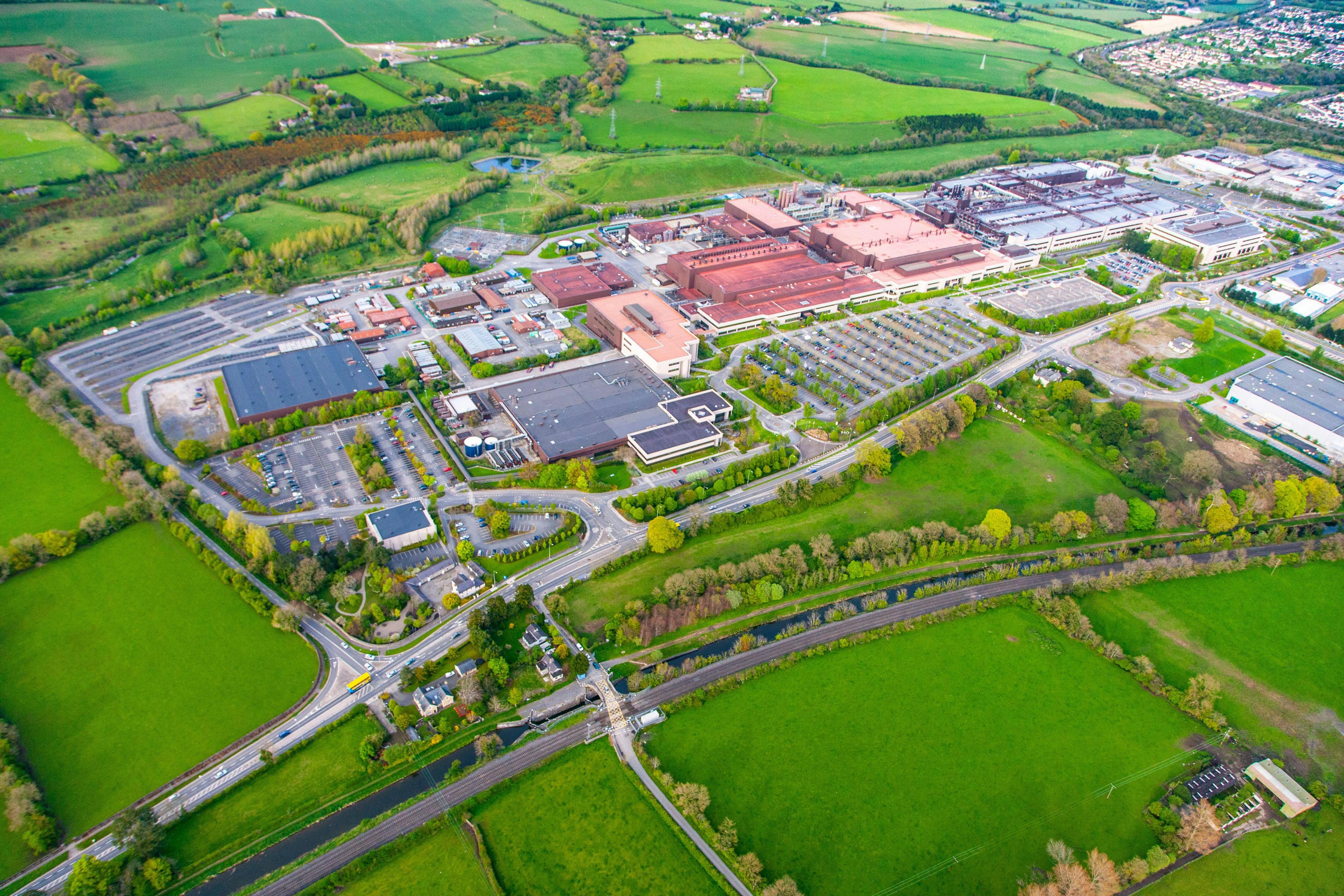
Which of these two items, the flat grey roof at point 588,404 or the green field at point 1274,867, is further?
the flat grey roof at point 588,404

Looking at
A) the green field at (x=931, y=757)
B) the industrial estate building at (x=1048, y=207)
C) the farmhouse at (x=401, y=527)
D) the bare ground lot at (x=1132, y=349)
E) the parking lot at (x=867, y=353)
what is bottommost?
the green field at (x=931, y=757)

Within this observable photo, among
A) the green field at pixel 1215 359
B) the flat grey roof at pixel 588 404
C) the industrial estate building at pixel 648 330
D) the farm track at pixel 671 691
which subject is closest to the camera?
the farm track at pixel 671 691

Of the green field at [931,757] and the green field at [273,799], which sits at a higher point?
the green field at [931,757]

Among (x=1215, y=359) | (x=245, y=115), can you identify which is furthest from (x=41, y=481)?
(x=1215, y=359)

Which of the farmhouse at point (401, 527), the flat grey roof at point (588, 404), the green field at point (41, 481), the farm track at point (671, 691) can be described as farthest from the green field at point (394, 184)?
the farm track at point (671, 691)

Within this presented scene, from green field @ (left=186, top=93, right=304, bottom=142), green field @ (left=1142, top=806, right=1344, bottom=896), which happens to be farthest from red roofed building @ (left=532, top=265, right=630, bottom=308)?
green field @ (left=1142, top=806, right=1344, bottom=896)

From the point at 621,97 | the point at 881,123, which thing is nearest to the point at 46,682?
the point at 621,97

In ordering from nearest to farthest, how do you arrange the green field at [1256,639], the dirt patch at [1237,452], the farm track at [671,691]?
the farm track at [671,691] < the green field at [1256,639] < the dirt patch at [1237,452]

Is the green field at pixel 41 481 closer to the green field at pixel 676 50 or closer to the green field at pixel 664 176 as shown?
the green field at pixel 664 176

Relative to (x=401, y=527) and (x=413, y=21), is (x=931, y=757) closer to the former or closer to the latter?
(x=401, y=527)
